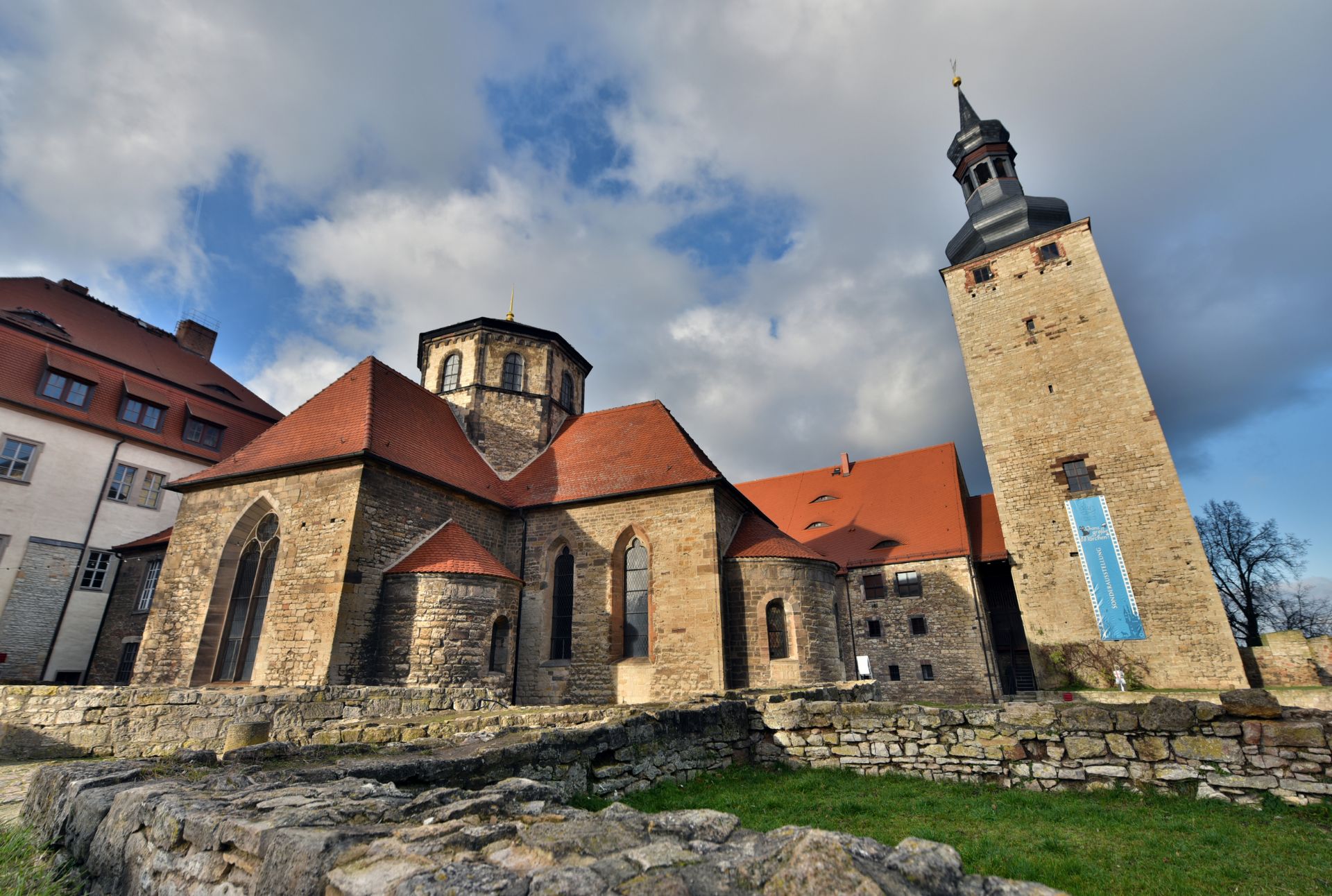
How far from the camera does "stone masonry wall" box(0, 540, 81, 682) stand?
57.7ft

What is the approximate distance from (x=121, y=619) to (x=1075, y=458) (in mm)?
32755

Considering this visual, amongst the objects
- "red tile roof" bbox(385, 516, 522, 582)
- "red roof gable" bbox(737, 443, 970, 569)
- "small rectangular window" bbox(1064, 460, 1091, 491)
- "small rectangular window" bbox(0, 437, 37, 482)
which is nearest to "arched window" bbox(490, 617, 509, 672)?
"red tile roof" bbox(385, 516, 522, 582)

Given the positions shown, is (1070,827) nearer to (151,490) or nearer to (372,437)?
(372,437)

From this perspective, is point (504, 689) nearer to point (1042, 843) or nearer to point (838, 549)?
point (1042, 843)

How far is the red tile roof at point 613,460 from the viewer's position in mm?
16469

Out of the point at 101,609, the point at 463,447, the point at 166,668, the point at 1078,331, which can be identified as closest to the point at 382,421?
the point at 463,447

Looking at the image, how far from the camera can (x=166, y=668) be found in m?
13.8

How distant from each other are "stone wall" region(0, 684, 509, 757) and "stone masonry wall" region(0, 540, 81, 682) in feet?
30.7

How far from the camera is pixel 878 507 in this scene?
2558 cm

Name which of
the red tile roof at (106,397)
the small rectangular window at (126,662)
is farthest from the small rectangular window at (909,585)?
the red tile roof at (106,397)

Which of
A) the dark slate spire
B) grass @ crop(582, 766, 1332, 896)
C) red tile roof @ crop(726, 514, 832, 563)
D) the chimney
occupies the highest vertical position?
the dark slate spire

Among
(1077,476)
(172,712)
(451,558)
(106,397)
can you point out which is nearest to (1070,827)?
(451,558)

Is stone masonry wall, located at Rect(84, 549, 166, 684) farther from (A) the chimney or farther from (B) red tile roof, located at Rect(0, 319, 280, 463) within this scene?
(A) the chimney

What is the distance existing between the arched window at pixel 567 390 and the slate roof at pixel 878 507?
28.0 feet
